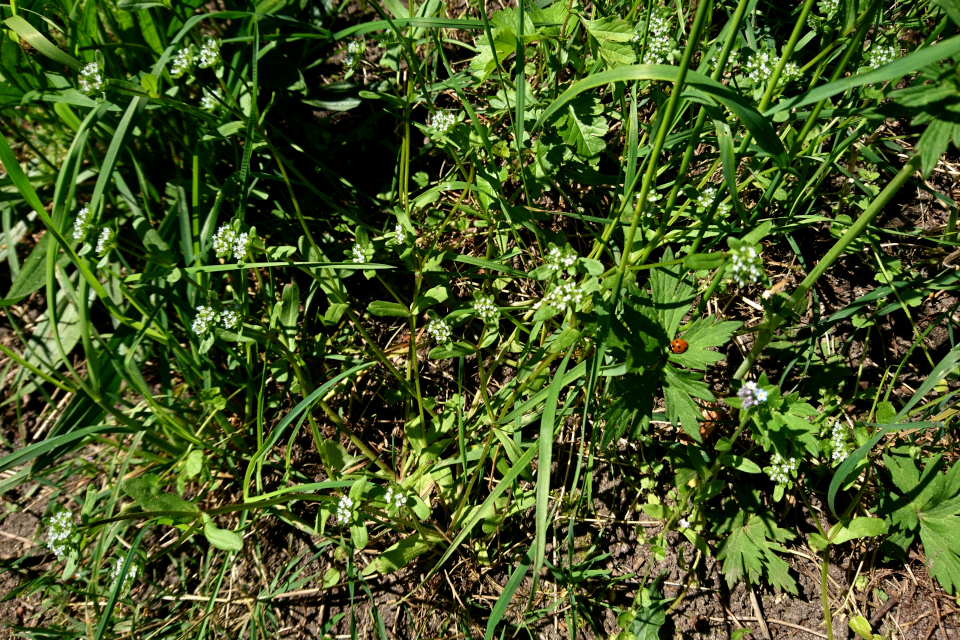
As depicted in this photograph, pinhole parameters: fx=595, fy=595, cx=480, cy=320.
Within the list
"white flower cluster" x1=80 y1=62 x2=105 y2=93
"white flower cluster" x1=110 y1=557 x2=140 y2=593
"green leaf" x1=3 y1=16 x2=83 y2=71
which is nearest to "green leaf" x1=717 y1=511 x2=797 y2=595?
"white flower cluster" x1=110 y1=557 x2=140 y2=593

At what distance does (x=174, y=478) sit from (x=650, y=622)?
212 cm

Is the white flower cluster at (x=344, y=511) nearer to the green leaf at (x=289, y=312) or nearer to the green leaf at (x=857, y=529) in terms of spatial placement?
the green leaf at (x=289, y=312)

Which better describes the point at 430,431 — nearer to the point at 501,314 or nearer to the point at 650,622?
the point at 501,314

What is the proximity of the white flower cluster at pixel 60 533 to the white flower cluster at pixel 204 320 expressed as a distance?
0.75 m

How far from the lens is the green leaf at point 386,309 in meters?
2.33

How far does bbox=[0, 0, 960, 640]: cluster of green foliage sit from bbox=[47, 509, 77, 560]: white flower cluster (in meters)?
0.01

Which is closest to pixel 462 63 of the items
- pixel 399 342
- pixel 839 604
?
pixel 399 342

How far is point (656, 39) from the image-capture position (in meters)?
2.33

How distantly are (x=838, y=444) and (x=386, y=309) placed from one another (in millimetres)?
1740

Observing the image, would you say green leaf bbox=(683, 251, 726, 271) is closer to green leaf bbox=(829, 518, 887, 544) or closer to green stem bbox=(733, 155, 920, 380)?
green stem bbox=(733, 155, 920, 380)

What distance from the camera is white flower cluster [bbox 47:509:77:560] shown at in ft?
6.52

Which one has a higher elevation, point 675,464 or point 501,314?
point 501,314

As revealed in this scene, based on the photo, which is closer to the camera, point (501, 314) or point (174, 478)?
point (501, 314)

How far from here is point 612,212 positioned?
2.51m
